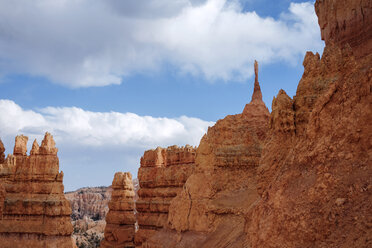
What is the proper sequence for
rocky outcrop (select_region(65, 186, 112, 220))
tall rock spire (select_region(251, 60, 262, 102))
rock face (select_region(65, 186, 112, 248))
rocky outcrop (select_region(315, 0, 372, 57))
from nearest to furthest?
rocky outcrop (select_region(315, 0, 372, 57)), tall rock spire (select_region(251, 60, 262, 102)), rock face (select_region(65, 186, 112, 248)), rocky outcrop (select_region(65, 186, 112, 220))

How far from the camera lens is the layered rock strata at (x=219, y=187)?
15540 millimetres


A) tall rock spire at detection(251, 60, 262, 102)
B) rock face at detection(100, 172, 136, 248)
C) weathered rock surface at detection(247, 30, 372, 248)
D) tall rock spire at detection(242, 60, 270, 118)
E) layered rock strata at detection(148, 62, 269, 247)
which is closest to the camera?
weathered rock surface at detection(247, 30, 372, 248)

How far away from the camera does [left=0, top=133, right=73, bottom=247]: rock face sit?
24.7 meters

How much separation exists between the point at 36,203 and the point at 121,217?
1098 centimetres

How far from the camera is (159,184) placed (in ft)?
104

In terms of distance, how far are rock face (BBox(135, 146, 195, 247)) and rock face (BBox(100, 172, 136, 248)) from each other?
278 cm

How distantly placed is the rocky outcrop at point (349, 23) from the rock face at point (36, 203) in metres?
18.6

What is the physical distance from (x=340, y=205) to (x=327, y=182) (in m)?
0.51

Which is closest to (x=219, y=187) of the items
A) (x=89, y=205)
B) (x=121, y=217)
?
(x=121, y=217)

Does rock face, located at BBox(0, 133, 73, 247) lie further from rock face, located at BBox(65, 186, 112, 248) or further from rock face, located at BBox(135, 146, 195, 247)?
rock face, located at BBox(65, 186, 112, 248)

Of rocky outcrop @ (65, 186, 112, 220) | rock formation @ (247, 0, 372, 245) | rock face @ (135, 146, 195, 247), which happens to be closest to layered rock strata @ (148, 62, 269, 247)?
rock formation @ (247, 0, 372, 245)

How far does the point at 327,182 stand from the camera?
21.2ft

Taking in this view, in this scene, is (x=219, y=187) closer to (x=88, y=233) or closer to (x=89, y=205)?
(x=88, y=233)

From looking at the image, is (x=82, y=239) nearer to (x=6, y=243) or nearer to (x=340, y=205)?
(x=6, y=243)
